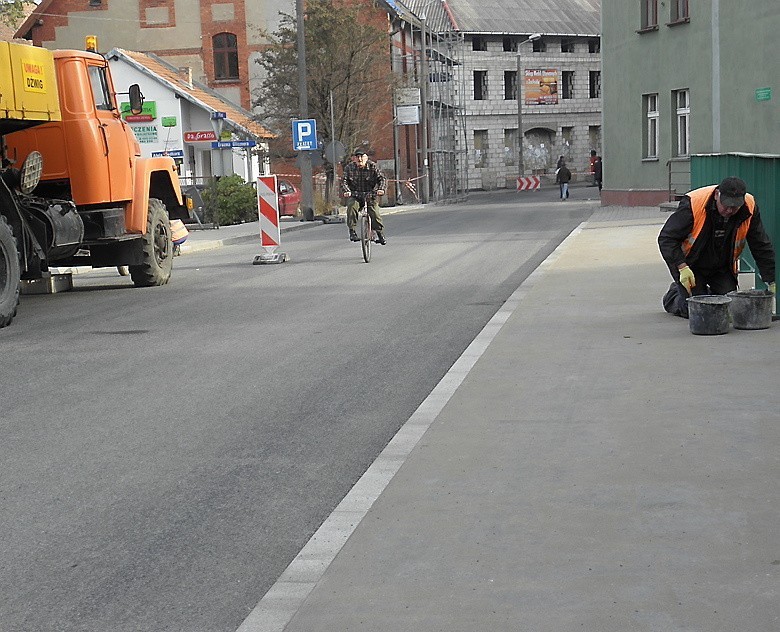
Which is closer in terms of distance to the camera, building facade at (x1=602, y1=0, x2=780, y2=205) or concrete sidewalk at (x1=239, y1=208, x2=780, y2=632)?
concrete sidewalk at (x1=239, y1=208, x2=780, y2=632)

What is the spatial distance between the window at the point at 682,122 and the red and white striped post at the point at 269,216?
1691cm

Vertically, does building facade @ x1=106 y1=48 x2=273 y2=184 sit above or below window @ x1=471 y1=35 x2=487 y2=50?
below

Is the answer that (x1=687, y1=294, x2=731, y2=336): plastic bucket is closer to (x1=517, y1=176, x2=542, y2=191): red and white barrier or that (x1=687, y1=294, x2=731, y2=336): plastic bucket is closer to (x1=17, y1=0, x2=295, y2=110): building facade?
(x1=17, y1=0, x2=295, y2=110): building facade

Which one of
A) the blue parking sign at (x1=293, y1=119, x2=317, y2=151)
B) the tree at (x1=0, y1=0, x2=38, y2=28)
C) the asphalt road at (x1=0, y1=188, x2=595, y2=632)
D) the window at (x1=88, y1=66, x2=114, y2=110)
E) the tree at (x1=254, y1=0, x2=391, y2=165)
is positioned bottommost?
the asphalt road at (x1=0, y1=188, x2=595, y2=632)

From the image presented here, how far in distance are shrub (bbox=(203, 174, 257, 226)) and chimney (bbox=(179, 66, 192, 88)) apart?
1767 centimetres

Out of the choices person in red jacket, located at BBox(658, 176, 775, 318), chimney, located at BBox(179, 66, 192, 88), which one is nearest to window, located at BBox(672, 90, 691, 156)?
person in red jacket, located at BBox(658, 176, 775, 318)

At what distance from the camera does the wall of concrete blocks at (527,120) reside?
80.7m

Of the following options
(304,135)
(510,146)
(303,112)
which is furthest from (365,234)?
(510,146)

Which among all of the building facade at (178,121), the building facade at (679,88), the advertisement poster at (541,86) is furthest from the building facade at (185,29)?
the advertisement poster at (541,86)

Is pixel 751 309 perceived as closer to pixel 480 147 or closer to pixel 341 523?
pixel 341 523

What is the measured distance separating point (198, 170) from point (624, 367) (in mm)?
46393

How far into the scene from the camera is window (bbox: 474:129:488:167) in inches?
3167

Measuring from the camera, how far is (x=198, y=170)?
53594mm

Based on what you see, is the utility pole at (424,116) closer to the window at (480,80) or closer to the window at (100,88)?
the window at (480,80)
